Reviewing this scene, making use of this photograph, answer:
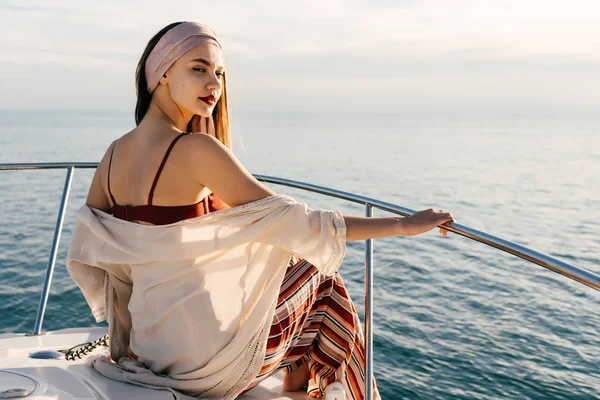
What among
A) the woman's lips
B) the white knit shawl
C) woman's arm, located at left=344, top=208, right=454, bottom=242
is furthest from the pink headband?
woman's arm, located at left=344, top=208, right=454, bottom=242

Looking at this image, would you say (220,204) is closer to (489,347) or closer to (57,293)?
(489,347)

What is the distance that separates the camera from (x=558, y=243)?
1214 cm

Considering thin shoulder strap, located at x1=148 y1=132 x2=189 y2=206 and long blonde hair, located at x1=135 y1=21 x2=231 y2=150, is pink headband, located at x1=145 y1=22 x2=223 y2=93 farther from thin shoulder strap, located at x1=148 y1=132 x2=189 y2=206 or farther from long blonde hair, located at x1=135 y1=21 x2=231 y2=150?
thin shoulder strap, located at x1=148 y1=132 x2=189 y2=206

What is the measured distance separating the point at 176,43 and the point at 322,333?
934 millimetres

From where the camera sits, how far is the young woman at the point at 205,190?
170cm

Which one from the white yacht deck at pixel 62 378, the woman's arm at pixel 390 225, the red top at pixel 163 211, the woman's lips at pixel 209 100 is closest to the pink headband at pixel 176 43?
the woman's lips at pixel 209 100

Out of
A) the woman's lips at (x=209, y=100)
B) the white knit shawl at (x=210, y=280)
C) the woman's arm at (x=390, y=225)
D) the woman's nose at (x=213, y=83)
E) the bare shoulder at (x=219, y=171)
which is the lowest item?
the white knit shawl at (x=210, y=280)

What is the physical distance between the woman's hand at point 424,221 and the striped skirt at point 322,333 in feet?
1.07

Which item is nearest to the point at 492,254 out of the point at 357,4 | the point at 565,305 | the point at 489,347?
the point at 565,305

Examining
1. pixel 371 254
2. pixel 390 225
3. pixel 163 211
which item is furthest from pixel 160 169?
pixel 371 254

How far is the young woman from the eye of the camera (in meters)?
1.70

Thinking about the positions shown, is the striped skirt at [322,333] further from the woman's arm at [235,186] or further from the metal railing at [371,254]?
the woman's arm at [235,186]

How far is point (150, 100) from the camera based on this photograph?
77.2 inches

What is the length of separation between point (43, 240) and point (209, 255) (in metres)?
9.68
